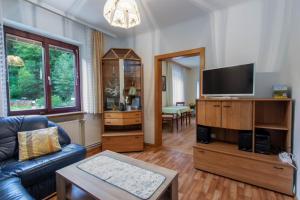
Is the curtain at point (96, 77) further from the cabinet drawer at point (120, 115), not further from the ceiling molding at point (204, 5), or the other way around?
the ceiling molding at point (204, 5)

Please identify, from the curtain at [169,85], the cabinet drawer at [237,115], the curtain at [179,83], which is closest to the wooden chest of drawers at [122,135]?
the cabinet drawer at [237,115]

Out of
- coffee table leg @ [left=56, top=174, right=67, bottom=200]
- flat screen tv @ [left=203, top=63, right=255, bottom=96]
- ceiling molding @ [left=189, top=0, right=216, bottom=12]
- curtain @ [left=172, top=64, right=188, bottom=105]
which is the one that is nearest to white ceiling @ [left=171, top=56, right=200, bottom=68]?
curtain @ [left=172, top=64, right=188, bottom=105]

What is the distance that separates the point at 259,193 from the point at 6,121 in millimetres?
3146

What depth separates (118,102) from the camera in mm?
3352

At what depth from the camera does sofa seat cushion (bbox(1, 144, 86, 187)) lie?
5.02 feet

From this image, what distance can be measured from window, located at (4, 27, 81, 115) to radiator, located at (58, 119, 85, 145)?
28cm

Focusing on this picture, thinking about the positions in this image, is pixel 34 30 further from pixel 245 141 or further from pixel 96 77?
pixel 245 141

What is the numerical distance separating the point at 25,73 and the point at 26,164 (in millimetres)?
1493

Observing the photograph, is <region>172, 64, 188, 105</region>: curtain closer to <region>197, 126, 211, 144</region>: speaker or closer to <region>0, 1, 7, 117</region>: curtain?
<region>197, 126, 211, 144</region>: speaker

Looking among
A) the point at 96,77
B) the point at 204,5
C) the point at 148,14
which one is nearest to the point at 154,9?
the point at 148,14

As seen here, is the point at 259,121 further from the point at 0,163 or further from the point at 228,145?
the point at 0,163

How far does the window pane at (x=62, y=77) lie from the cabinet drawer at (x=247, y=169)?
2500 millimetres

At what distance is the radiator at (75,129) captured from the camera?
2766 millimetres

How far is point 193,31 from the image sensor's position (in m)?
2.88
